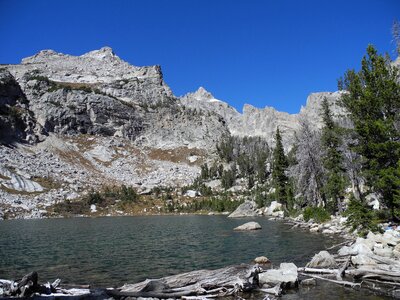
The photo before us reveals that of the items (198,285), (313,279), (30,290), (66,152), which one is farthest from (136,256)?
(66,152)

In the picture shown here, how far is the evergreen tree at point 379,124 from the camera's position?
2888 centimetres

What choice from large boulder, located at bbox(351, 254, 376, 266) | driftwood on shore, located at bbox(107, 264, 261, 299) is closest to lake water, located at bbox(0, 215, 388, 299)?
driftwood on shore, located at bbox(107, 264, 261, 299)

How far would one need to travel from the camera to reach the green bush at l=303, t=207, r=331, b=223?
4748 centimetres

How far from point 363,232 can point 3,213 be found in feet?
308

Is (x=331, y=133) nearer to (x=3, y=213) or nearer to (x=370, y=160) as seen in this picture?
(x=370, y=160)

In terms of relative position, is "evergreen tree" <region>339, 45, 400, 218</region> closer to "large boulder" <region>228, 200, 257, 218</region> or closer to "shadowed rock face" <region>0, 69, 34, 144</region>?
"large boulder" <region>228, 200, 257, 218</region>

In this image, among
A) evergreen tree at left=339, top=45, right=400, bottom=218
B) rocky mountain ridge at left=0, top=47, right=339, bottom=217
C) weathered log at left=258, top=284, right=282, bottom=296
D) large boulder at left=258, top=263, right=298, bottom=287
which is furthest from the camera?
rocky mountain ridge at left=0, top=47, right=339, bottom=217

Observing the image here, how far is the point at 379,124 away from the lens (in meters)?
28.8

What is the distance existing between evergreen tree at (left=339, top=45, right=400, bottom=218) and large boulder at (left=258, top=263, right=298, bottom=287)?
48.9ft

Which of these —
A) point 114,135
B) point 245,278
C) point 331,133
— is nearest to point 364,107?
point 331,133

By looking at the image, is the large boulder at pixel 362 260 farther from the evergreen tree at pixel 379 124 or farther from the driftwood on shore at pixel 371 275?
the evergreen tree at pixel 379 124

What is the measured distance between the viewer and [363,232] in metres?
28.1

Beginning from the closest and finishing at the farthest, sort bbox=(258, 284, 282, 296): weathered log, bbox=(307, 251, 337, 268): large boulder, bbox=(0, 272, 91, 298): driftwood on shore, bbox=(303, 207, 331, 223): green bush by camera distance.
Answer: bbox=(0, 272, 91, 298): driftwood on shore, bbox=(258, 284, 282, 296): weathered log, bbox=(307, 251, 337, 268): large boulder, bbox=(303, 207, 331, 223): green bush

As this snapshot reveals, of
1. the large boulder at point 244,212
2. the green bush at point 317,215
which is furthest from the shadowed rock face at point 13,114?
the green bush at point 317,215
